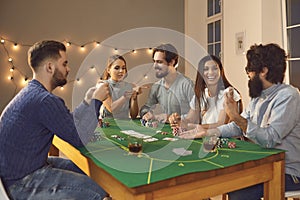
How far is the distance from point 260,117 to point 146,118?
945mm

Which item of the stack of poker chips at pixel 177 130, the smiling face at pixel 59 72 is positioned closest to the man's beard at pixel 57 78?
the smiling face at pixel 59 72

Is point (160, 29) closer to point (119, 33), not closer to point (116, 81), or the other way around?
point (119, 33)

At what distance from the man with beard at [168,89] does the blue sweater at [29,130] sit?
3.74 ft

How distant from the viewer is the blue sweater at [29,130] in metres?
1.42

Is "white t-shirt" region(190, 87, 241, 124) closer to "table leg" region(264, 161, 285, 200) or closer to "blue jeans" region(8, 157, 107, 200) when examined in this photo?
"table leg" region(264, 161, 285, 200)

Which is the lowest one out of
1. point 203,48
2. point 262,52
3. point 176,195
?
point 176,195

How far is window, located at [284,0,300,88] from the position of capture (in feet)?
9.79

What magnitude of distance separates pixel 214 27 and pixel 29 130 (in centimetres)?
364

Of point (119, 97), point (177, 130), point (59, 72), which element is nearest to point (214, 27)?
point (119, 97)

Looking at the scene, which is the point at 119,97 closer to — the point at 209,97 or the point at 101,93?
the point at 209,97

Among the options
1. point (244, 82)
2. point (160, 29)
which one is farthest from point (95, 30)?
point (244, 82)

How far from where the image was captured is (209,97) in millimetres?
2342

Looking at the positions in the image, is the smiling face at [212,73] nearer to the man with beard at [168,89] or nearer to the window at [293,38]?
the man with beard at [168,89]

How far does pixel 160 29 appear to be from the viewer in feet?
15.5
